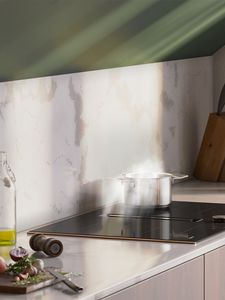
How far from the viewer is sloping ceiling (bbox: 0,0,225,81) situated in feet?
8.05

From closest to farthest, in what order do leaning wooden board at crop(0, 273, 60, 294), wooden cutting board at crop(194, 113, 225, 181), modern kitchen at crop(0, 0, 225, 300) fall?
leaning wooden board at crop(0, 273, 60, 294) < modern kitchen at crop(0, 0, 225, 300) < wooden cutting board at crop(194, 113, 225, 181)

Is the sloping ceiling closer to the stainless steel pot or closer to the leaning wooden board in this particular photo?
the stainless steel pot

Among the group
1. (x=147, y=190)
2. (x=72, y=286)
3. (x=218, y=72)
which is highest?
(x=218, y=72)

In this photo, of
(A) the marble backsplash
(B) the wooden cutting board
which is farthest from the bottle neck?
(B) the wooden cutting board

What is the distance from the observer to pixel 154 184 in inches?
123

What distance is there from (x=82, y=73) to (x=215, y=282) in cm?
90

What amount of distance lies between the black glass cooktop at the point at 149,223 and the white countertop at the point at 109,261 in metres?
0.05

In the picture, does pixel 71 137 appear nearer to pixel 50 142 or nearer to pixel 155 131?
pixel 50 142

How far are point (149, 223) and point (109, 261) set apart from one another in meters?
0.57

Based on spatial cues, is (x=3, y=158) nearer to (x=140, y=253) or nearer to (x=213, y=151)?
(x=140, y=253)

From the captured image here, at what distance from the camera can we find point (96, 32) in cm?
282

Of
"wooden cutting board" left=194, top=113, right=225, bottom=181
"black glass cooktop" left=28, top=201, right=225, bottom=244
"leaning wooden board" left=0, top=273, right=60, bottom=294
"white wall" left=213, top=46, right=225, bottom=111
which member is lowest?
"leaning wooden board" left=0, top=273, right=60, bottom=294

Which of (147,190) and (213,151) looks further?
(213,151)

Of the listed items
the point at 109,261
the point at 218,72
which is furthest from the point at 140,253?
the point at 218,72
